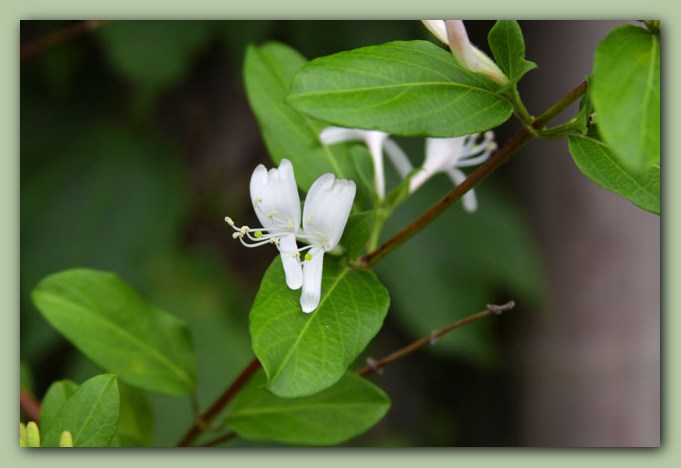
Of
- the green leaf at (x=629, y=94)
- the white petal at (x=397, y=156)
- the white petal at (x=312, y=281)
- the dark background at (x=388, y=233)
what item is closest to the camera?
the green leaf at (x=629, y=94)

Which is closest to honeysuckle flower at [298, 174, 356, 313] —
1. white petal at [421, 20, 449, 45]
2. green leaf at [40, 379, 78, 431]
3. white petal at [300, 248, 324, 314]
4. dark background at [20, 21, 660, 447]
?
white petal at [300, 248, 324, 314]

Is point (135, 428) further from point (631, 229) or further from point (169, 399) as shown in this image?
point (631, 229)

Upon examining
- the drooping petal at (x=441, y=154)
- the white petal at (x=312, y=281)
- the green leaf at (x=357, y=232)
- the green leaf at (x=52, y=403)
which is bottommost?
the green leaf at (x=52, y=403)

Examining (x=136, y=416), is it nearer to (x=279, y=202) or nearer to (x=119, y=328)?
(x=119, y=328)

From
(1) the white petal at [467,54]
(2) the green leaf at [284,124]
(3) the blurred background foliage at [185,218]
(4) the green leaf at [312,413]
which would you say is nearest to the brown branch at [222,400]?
(4) the green leaf at [312,413]

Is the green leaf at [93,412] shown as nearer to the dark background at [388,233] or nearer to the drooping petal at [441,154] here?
Result: the drooping petal at [441,154]

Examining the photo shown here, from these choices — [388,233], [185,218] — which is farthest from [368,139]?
[185,218]

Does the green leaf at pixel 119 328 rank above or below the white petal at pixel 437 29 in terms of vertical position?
below
